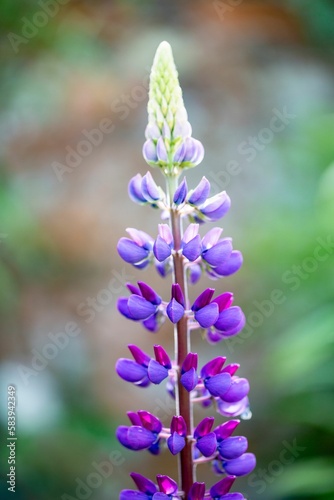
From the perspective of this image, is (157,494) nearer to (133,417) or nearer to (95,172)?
(133,417)

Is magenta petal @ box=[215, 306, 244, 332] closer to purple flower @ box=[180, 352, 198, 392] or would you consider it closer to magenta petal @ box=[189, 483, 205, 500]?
purple flower @ box=[180, 352, 198, 392]

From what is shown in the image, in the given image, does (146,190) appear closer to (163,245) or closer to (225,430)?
(163,245)

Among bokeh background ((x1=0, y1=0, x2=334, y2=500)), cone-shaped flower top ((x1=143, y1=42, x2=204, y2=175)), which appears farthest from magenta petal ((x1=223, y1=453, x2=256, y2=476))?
bokeh background ((x1=0, y1=0, x2=334, y2=500))

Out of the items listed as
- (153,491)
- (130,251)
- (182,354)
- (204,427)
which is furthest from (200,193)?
(153,491)

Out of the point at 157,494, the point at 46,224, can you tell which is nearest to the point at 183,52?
the point at 46,224

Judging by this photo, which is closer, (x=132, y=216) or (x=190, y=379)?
(x=190, y=379)

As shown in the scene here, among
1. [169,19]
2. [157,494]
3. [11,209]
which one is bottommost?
[157,494]
